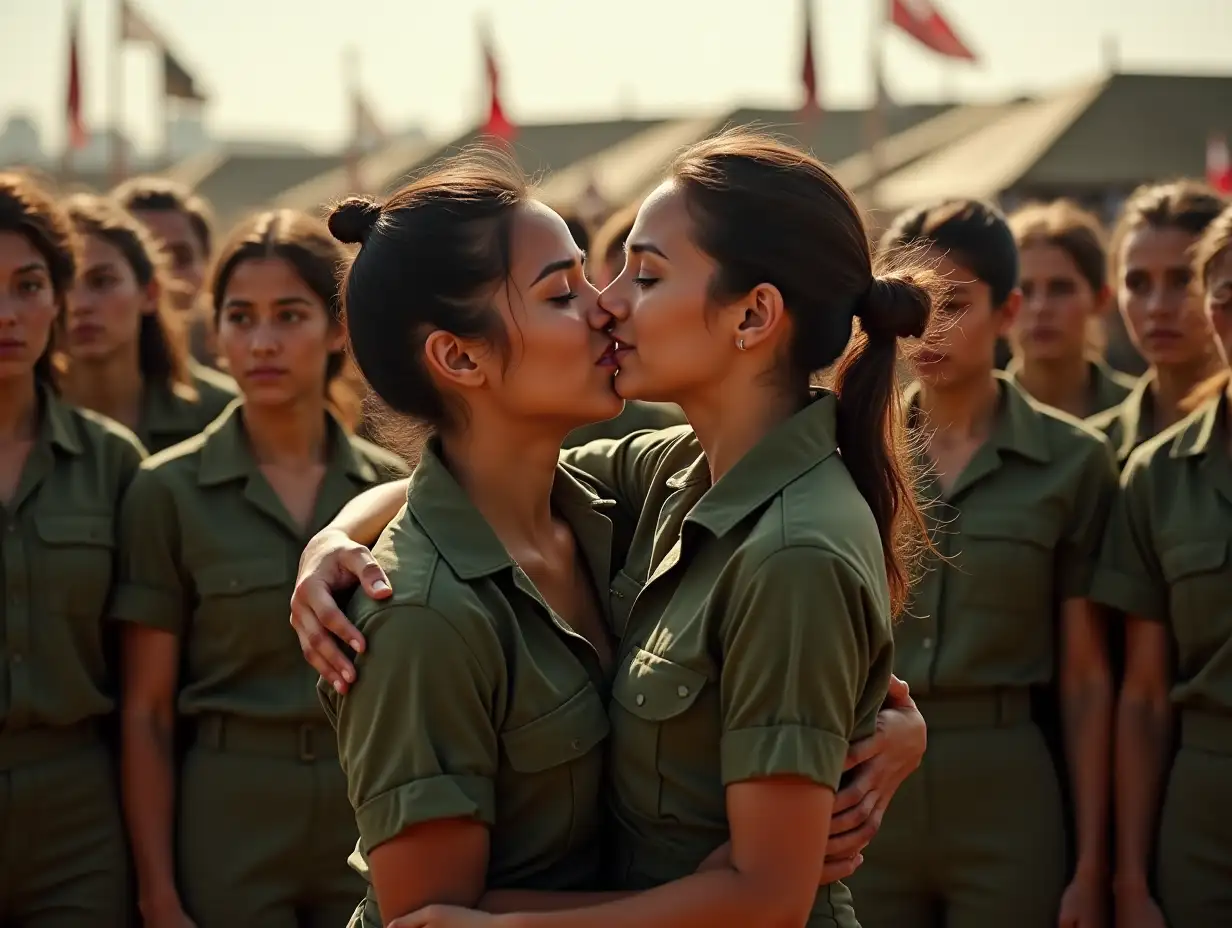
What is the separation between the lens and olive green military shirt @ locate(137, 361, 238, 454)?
5242mm

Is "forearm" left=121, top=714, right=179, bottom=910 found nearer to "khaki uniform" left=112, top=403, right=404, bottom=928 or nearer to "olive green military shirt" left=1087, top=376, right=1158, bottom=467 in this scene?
"khaki uniform" left=112, top=403, right=404, bottom=928

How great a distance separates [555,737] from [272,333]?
2.27 m

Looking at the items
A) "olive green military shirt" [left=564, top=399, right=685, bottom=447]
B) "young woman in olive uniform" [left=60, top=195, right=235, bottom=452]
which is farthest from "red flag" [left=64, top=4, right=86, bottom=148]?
"olive green military shirt" [left=564, top=399, right=685, bottom=447]

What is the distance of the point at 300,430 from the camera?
175 inches

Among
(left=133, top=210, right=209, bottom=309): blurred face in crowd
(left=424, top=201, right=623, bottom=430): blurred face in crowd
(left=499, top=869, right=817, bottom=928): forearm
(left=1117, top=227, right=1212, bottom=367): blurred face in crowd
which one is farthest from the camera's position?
(left=133, top=210, right=209, bottom=309): blurred face in crowd

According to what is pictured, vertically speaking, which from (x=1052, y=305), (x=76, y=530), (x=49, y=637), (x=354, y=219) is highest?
(x=354, y=219)

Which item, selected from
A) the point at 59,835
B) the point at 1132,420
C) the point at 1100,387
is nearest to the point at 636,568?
the point at 59,835

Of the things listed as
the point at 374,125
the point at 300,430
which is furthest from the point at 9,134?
the point at 300,430

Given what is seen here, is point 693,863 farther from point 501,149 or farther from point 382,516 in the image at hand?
point 501,149

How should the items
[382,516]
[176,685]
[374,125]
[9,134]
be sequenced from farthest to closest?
1. [9,134]
2. [374,125]
3. [176,685]
4. [382,516]

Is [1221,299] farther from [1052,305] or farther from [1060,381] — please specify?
[1060,381]

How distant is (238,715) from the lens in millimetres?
4066

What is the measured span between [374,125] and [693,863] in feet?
77.7

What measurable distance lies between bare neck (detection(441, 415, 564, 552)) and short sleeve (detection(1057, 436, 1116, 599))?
1.84m
